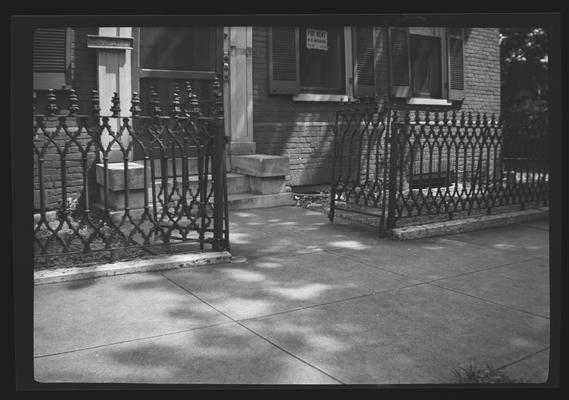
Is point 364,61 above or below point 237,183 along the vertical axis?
above

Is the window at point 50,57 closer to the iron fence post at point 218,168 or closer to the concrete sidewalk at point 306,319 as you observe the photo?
the iron fence post at point 218,168

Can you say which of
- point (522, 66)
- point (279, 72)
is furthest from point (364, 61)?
point (522, 66)

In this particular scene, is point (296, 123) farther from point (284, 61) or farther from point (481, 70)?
point (481, 70)

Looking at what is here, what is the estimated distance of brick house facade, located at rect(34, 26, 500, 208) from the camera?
6730 mm

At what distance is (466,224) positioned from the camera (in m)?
5.92

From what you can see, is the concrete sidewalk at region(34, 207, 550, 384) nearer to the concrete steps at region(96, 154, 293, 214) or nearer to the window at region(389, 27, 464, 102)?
the concrete steps at region(96, 154, 293, 214)

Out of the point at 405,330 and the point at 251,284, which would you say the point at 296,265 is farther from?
the point at 405,330

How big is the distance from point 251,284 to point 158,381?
1.54 meters

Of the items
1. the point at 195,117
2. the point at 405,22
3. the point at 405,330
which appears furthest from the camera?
the point at 195,117

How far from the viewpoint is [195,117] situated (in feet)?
14.6

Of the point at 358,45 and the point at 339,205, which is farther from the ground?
the point at 358,45

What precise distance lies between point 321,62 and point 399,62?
1.82 m

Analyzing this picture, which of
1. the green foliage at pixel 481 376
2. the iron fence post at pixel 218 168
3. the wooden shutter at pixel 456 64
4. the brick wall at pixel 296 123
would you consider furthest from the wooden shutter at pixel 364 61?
the green foliage at pixel 481 376

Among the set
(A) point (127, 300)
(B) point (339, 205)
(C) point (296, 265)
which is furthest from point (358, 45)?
(A) point (127, 300)
